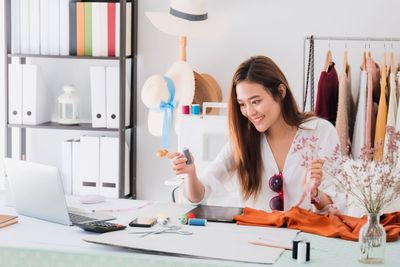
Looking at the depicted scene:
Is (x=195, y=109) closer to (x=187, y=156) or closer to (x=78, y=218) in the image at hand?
(x=187, y=156)

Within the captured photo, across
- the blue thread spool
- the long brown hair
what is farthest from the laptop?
the long brown hair

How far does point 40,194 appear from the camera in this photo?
2789 mm

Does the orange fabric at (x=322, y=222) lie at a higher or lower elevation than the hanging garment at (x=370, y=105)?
lower

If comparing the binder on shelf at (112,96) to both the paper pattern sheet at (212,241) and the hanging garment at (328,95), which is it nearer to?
the hanging garment at (328,95)

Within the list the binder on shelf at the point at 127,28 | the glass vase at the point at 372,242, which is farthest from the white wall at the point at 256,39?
the glass vase at the point at 372,242

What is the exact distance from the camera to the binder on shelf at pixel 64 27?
4.66 meters

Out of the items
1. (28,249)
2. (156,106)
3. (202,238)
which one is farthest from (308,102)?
(28,249)

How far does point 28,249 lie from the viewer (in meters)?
2.48

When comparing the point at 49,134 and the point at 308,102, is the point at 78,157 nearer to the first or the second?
the point at 49,134

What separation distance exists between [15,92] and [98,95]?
51cm

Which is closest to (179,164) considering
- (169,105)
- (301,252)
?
(301,252)

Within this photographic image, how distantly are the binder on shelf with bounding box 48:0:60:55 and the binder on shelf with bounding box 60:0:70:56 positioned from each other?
0.06 ft

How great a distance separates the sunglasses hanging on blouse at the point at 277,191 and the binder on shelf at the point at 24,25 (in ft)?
7.20

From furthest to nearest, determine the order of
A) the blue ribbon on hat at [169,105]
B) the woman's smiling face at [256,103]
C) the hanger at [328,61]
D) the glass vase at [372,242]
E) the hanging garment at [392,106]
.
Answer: the blue ribbon on hat at [169,105] < the hanger at [328,61] < the hanging garment at [392,106] < the woman's smiling face at [256,103] < the glass vase at [372,242]
